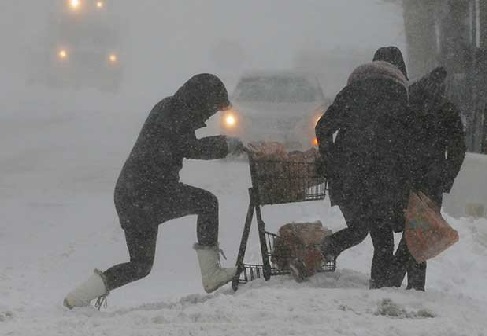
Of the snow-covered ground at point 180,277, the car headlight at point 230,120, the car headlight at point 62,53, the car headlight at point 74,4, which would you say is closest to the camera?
the snow-covered ground at point 180,277

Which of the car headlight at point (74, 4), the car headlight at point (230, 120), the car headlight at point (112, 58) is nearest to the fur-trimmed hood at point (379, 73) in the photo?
the car headlight at point (230, 120)

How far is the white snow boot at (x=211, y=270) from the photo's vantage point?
5309 millimetres

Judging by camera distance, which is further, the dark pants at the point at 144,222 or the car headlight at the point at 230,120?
the car headlight at the point at 230,120

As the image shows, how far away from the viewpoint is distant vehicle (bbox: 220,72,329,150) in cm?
1217

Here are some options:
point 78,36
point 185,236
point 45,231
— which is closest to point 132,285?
point 185,236

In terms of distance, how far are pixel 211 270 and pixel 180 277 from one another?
2.02 metres

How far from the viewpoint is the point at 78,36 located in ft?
105

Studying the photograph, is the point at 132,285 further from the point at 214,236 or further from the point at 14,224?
the point at 14,224

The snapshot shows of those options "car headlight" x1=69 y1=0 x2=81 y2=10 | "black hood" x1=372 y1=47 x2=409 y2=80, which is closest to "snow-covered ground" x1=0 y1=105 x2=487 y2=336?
"black hood" x1=372 y1=47 x2=409 y2=80

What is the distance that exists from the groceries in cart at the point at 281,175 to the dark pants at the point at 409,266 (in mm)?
823

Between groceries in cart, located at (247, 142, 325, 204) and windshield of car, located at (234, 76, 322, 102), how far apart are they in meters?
7.89

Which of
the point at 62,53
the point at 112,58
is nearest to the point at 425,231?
the point at 112,58

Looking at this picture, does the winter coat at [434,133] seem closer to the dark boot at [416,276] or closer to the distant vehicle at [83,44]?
the dark boot at [416,276]

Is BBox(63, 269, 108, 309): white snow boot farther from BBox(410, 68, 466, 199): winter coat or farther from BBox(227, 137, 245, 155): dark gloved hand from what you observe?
BBox(410, 68, 466, 199): winter coat
